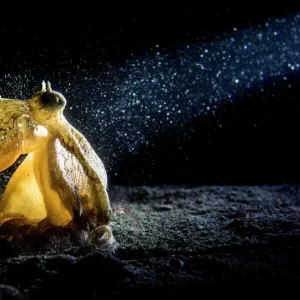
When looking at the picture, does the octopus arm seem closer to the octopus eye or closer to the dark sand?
the dark sand

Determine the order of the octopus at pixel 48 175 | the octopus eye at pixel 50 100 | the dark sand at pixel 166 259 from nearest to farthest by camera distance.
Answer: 1. the dark sand at pixel 166 259
2. the octopus at pixel 48 175
3. the octopus eye at pixel 50 100

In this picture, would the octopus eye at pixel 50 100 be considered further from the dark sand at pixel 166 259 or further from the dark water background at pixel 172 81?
the dark water background at pixel 172 81

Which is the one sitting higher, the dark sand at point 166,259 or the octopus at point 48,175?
the octopus at point 48,175

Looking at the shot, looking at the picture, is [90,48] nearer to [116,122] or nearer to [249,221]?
[116,122]

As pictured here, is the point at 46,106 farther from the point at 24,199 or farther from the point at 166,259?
the point at 166,259

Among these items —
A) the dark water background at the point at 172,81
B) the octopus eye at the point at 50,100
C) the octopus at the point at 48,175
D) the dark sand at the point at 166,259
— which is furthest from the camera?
the dark water background at the point at 172,81

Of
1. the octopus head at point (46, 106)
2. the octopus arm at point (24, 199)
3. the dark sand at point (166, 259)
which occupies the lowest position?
the dark sand at point (166, 259)

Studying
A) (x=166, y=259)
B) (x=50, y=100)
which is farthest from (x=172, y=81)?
(x=166, y=259)

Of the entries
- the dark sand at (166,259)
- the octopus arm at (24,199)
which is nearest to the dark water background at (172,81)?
the octopus arm at (24,199)

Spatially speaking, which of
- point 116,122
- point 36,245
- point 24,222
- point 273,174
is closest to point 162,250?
point 36,245
